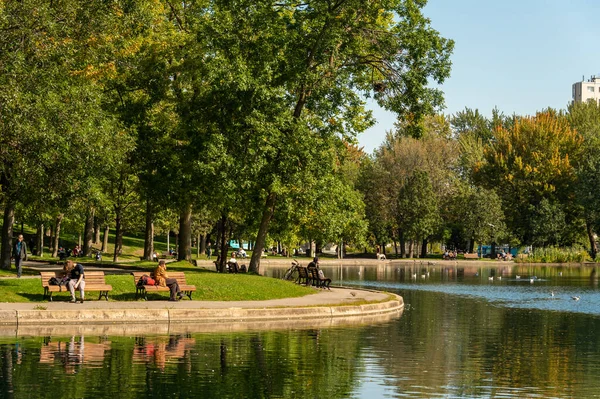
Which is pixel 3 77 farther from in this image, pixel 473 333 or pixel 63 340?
pixel 473 333

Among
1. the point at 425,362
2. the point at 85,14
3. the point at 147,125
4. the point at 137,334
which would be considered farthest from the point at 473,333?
the point at 147,125

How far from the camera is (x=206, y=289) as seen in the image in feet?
103

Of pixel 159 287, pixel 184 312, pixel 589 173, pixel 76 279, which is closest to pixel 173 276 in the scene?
pixel 159 287

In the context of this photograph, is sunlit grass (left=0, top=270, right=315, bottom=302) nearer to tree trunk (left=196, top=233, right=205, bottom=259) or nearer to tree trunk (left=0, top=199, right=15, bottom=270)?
tree trunk (left=0, top=199, right=15, bottom=270)

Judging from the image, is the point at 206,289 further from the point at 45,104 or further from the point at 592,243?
the point at 592,243

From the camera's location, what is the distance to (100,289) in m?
28.8

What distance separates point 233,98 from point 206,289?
9.50m

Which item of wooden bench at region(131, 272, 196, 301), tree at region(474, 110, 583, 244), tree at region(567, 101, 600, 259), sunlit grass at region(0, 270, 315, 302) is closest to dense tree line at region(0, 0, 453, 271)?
sunlit grass at region(0, 270, 315, 302)

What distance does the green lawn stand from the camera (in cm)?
2866

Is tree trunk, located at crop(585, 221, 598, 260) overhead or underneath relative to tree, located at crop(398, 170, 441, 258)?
underneath

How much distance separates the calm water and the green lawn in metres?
5.43

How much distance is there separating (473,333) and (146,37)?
89.4ft

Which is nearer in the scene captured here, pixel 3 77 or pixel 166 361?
pixel 166 361

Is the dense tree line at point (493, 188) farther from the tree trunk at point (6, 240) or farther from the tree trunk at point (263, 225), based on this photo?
the tree trunk at point (6, 240)
